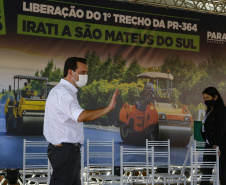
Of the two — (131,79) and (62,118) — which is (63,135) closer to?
(62,118)

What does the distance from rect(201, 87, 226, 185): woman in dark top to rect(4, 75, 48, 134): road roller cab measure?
2498 mm

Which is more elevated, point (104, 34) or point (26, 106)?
point (104, 34)

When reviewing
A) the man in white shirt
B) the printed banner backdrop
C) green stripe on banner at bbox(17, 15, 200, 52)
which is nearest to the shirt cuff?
the man in white shirt

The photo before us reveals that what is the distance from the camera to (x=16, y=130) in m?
6.44

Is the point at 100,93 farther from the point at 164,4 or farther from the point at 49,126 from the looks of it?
the point at 49,126

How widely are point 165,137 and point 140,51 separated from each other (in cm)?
150

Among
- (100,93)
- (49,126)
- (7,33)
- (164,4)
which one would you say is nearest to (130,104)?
(100,93)

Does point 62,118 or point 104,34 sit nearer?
point 62,118

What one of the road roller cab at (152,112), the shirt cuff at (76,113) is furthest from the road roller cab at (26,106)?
the shirt cuff at (76,113)

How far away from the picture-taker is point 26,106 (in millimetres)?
6543

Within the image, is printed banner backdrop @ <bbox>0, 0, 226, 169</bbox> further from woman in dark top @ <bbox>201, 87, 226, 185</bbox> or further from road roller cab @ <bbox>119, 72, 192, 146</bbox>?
woman in dark top @ <bbox>201, 87, 226, 185</bbox>

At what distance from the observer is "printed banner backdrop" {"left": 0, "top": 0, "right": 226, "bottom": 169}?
6453 millimetres

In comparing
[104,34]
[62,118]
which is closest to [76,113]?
[62,118]

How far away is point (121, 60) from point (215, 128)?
Answer: 2.37 metres
